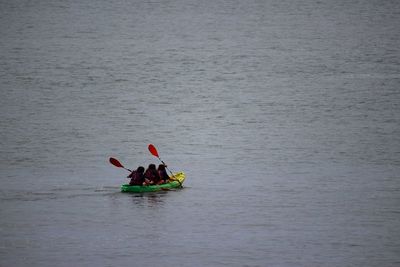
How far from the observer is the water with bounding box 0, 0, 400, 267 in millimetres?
26703

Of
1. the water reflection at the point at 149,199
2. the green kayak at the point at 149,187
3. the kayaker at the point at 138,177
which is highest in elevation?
the kayaker at the point at 138,177

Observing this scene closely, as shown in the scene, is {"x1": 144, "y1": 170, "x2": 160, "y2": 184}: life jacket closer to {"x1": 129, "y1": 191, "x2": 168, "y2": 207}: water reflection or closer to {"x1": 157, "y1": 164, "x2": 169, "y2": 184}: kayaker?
{"x1": 157, "y1": 164, "x2": 169, "y2": 184}: kayaker

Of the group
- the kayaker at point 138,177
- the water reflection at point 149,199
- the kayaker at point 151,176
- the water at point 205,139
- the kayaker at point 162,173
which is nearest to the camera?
the water at point 205,139

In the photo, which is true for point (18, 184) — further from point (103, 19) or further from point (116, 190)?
point (103, 19)

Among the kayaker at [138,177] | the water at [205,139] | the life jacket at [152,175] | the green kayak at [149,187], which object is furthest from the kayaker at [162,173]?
the kayaker at [138,177]

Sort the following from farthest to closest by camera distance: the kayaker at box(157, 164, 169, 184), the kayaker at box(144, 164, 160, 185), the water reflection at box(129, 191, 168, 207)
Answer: the kayaker at box(157, 164, 169, 184) < the kayaker at box(144, 164, 160, 185) < the water reflection at box(129, 191, 168, 207)

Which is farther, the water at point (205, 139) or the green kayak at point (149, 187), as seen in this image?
the green kayak at point (149, 187)

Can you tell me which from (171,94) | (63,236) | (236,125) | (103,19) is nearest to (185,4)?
(103,19)

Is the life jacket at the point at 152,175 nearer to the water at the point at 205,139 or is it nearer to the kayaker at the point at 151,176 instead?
the kayaker at the point at 151,176

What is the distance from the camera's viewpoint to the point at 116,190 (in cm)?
3400

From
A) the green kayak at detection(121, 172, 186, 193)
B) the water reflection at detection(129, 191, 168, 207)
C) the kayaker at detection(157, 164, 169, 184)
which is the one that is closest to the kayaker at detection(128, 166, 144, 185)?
the green kayak at detection(121, 172, 186, 193)

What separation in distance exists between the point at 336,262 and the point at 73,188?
493 inches

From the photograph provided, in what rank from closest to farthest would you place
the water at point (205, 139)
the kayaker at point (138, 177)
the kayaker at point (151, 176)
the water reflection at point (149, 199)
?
the water at point (205, 139) → the water reflection at point (149, 199) → the kayaker at point (138, 177) → the kayaker at point (151, 176)

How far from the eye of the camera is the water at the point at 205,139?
1051 inches
